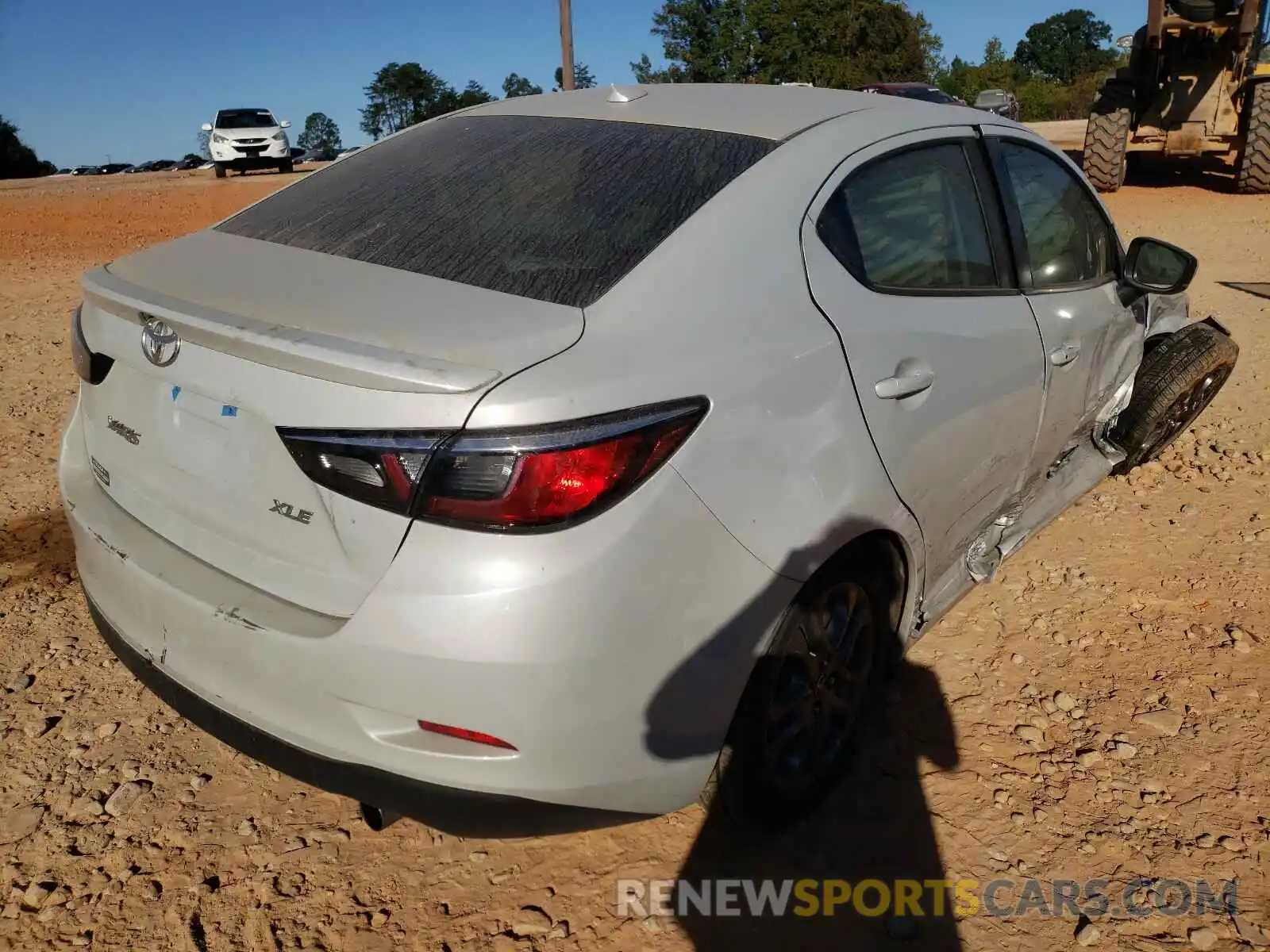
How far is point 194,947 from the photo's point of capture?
2.09 metres

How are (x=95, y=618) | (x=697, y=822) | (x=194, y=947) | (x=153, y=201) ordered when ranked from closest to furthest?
(x=194, y=947)
(x=95, y=618)
(x=697, y=822)
(x=153, y=201)

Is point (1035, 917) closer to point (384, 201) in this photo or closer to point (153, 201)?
point (384, 201)

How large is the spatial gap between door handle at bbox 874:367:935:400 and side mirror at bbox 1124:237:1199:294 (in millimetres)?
1450

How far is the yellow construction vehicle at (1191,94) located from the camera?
12469 millimetres

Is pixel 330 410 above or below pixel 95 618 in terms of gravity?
above

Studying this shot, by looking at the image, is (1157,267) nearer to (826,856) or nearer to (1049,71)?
(826,856)

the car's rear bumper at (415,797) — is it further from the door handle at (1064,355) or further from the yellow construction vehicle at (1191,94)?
the yellow construction vehicle at (1191,94)

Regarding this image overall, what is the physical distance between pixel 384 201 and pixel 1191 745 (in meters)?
2.58

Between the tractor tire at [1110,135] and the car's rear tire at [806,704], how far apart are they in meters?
13.2

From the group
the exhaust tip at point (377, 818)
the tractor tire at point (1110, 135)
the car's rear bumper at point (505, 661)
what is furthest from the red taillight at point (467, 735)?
the tractor tire at point (1110, 135)

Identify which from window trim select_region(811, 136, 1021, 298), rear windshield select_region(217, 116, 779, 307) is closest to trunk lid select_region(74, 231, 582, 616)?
rear windshield select_region(217, 116, 779, 307)

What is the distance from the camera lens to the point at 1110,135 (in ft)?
44.0

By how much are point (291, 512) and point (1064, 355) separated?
7.54 ft

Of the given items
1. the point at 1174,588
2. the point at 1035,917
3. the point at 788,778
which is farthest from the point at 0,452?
the point at 1174,588
